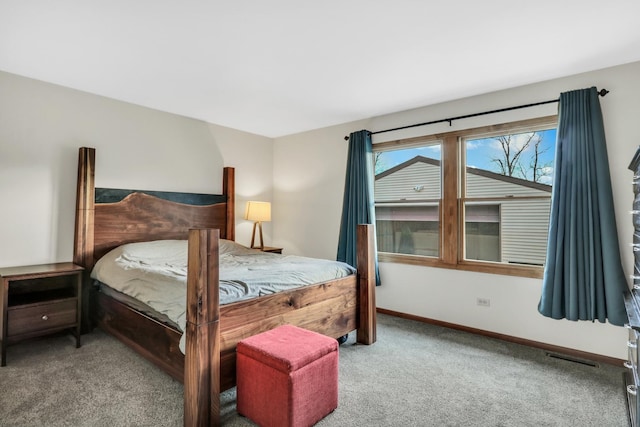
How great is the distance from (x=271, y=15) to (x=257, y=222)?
3120 millimetres

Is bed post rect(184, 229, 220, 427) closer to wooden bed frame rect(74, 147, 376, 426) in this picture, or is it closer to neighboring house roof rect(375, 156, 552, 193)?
wooden bed frame rect(74, 147, 376, 426)

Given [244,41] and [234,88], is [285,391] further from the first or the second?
[234,88]

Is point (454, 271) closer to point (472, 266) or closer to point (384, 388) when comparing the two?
point (472, 266)

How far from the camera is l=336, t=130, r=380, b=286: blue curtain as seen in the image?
4023mm

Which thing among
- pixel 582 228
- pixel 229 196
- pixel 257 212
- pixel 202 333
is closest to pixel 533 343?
pixel 582 228

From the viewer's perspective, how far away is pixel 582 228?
8.81ft

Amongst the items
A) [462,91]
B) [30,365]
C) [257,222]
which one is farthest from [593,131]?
[30,365]

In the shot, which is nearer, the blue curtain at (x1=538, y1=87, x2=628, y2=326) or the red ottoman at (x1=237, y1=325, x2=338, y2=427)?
the red ottoman at (x1=237, y1=325, x2=338, y2=427)

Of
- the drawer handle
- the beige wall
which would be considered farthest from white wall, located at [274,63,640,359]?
the drawer handle

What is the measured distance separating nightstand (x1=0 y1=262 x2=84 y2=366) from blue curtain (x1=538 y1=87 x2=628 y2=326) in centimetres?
402

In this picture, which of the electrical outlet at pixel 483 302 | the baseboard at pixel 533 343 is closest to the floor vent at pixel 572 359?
the baseboard at pixel 533 343

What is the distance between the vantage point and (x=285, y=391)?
173 cm

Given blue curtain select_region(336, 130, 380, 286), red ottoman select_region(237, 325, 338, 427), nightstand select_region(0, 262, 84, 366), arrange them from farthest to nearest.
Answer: blue curtain select_region(336, 130, 380, 286), nightstand select_region(0, 262, 84, 366), red ottoman select_region(237, 325, 338, 427)

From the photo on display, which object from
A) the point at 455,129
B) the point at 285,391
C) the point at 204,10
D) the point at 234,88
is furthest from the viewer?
the point at 455,129
